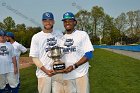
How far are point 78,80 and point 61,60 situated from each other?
0.48 meters

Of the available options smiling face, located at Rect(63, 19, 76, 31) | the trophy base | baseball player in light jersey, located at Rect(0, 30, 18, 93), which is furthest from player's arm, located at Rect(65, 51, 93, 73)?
baseball player in light jersey, located at Rect(0, 30, 18, 93)

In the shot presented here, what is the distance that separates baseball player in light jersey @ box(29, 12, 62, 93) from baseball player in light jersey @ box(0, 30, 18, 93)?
2961 mm

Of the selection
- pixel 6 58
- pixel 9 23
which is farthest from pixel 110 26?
pixel 6 58

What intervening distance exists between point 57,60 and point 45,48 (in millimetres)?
550

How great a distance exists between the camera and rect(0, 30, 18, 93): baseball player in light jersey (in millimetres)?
8849

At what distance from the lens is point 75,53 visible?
583 centimetres

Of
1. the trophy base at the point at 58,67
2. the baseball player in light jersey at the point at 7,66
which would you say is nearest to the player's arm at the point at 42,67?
the trophy base at the point at 58,67

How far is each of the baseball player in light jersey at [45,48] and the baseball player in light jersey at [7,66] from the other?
2.96m

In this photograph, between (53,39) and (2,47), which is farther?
(2,47)

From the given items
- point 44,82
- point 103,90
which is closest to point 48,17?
point 44,82

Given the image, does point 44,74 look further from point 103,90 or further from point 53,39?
point 103,90

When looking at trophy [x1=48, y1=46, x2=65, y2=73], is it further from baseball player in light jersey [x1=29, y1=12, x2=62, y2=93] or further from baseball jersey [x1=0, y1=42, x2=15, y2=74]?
baseball jersey [x1=0, y1=42, x2=15, y2=74]

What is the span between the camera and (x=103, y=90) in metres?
11.4

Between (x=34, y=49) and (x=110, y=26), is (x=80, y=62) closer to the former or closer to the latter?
(x=34, y=49)
